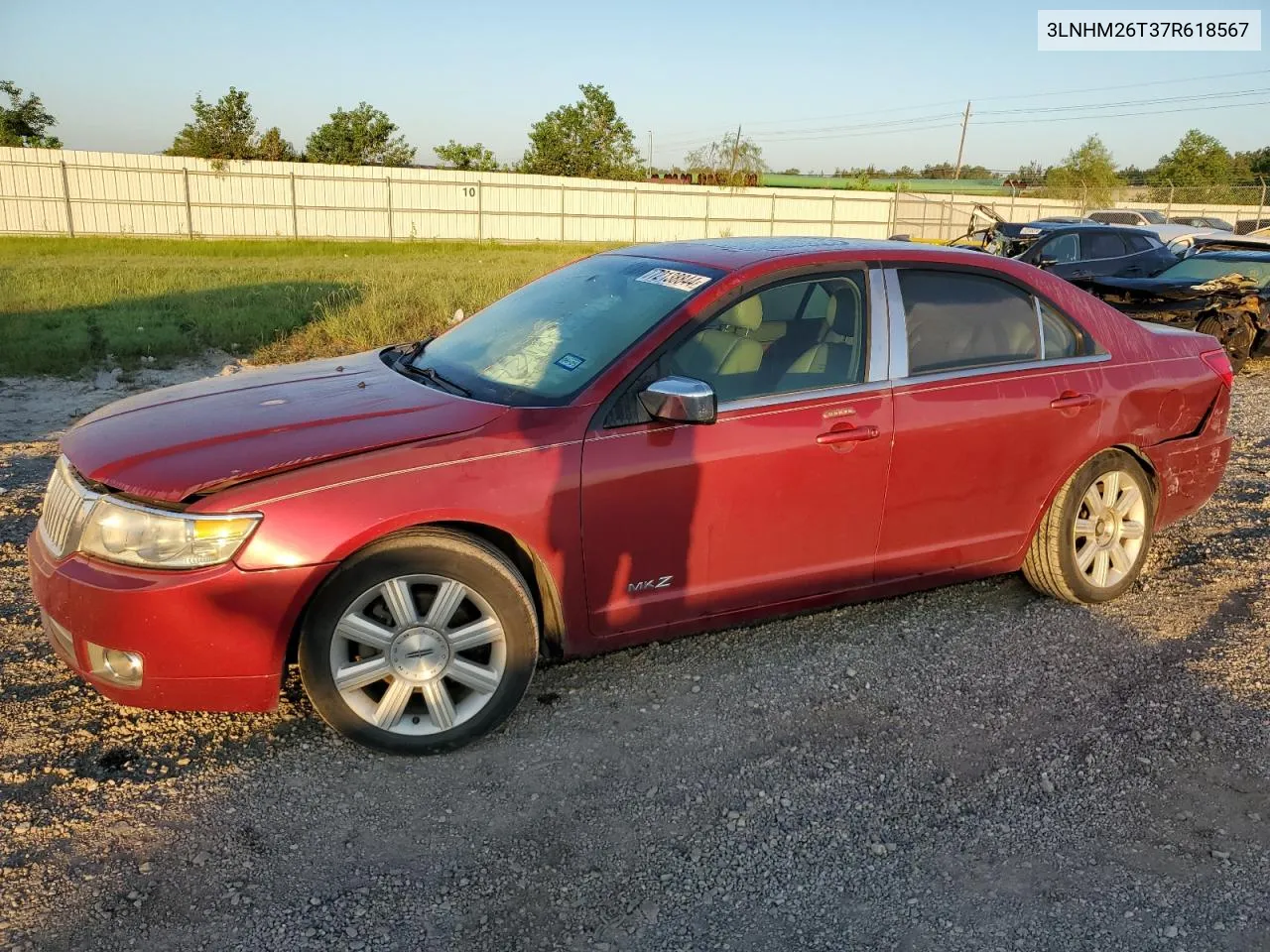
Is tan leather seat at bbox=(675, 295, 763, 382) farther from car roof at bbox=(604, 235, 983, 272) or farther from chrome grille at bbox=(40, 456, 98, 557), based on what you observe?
chrome grille at bbox=(40, 456, 98, 557)

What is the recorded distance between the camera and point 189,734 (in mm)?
3451

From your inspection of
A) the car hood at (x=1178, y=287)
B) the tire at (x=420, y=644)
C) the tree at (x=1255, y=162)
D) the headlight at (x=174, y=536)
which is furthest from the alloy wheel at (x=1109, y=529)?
the tree at (x=1255, y=162)

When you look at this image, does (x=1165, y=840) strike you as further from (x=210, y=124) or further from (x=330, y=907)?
(x=210, y=124)

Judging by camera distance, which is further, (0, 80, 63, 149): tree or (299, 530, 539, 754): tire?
(0, 80, 63, 149): tree

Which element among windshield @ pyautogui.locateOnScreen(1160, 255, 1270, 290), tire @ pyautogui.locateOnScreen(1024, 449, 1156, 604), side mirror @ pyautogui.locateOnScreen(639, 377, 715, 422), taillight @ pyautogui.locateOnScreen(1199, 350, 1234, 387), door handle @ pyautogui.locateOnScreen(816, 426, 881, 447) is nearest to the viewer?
side mirror @ pyautogui.locateOnScreen(639, 377, 715, 422)

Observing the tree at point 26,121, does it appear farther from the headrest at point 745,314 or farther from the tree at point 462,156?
the headrest at point 745,314

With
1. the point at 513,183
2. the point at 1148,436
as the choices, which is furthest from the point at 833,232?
the point at 1148,436

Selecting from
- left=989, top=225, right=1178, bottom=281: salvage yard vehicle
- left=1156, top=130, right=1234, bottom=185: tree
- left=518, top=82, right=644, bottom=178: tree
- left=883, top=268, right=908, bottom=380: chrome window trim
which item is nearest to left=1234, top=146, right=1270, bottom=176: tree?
left=1156, top=130, right=1234, bottom=185: tree

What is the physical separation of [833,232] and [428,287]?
2436 cm

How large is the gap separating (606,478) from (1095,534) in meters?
2.56

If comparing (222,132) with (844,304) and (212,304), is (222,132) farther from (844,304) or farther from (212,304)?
(844,304)

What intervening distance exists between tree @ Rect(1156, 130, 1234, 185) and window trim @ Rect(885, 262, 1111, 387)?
192 feet

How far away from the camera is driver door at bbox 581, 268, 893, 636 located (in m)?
3.55

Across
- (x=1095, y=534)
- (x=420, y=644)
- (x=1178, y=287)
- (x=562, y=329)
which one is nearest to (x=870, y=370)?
(x=562, y=329)
